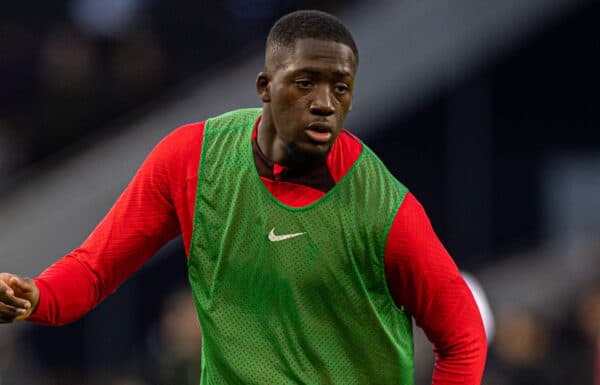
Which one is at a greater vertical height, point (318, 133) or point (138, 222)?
point (318, 133)

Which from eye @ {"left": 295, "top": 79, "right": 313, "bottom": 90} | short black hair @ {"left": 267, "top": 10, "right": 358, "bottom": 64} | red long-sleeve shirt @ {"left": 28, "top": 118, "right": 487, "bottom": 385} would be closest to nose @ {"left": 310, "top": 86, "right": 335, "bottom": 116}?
Answer: eye @ {"left": 295, "top": 79, "right": 313, "bottom": 90}

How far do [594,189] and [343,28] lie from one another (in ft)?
19.8

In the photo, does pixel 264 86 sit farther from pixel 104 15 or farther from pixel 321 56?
pixel 104 15

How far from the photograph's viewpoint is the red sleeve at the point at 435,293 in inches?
116

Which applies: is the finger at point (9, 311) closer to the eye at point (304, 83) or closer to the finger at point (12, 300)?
the finger at point (12, 300)

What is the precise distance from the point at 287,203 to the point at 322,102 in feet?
1.12

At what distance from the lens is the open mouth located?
288cm

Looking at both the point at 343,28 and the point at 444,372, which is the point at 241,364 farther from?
the point at 343,28

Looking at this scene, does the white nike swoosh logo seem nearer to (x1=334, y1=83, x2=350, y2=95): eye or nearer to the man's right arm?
the man's right arm

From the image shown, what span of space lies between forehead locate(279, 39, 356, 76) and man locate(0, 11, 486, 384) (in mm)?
28

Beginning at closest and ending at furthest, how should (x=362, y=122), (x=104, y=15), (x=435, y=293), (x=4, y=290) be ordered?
(x=4, y=290), (x=435, y=293), (x=104, y=15), (x=362, y=122)

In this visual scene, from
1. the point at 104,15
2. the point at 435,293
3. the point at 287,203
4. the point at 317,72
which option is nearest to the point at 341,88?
the point at 317,72

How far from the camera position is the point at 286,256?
9.95 ft

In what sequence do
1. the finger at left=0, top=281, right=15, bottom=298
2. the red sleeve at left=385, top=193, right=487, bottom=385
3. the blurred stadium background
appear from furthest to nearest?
the blurred stadium background, the red sleeve at left=385, top=193, right=487, bottom=385, the finger at left=0, top=281, right=15, bottom=298
